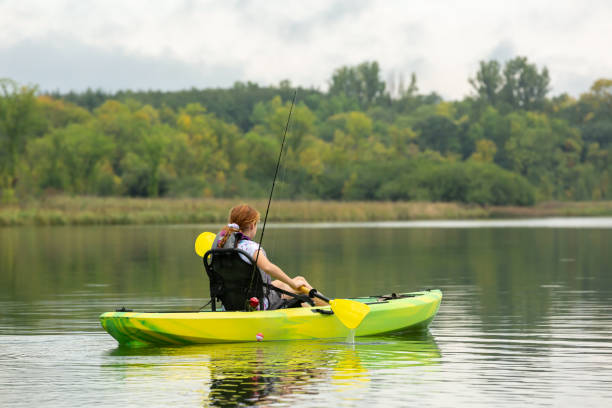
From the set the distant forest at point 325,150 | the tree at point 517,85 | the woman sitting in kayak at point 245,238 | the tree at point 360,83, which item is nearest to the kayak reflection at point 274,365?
the woman sitting in kayak at point 245,238

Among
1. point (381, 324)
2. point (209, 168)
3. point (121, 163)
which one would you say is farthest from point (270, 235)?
point (209, 168)

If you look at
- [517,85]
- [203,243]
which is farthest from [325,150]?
[203,243]

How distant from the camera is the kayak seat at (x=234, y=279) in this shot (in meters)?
10.9

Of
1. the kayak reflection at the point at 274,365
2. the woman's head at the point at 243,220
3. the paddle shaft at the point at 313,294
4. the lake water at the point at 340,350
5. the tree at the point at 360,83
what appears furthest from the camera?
the tree at the point at 360,83

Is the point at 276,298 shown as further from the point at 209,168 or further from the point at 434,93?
the point at 434,93

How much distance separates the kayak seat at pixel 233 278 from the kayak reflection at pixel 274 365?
49 cm

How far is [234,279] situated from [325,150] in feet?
312

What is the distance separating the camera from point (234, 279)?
11.0 metres

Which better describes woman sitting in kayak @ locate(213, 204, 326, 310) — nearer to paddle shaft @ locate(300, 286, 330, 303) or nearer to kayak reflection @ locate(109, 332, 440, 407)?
paddle shaft @ locate(300, 286, 330, 303)

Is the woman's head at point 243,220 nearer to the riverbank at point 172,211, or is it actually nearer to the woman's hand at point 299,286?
the woman's hand at point 299,286

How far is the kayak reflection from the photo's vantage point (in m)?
8.64

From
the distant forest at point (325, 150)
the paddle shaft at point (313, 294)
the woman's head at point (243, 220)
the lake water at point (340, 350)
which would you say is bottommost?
the lake water at point (340, 350)

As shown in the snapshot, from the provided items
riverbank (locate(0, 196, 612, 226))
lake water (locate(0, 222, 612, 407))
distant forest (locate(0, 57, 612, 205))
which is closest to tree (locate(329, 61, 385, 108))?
distant forest (locate(0, 57, 612, 205))

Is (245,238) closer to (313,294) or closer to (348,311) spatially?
(313,294)
